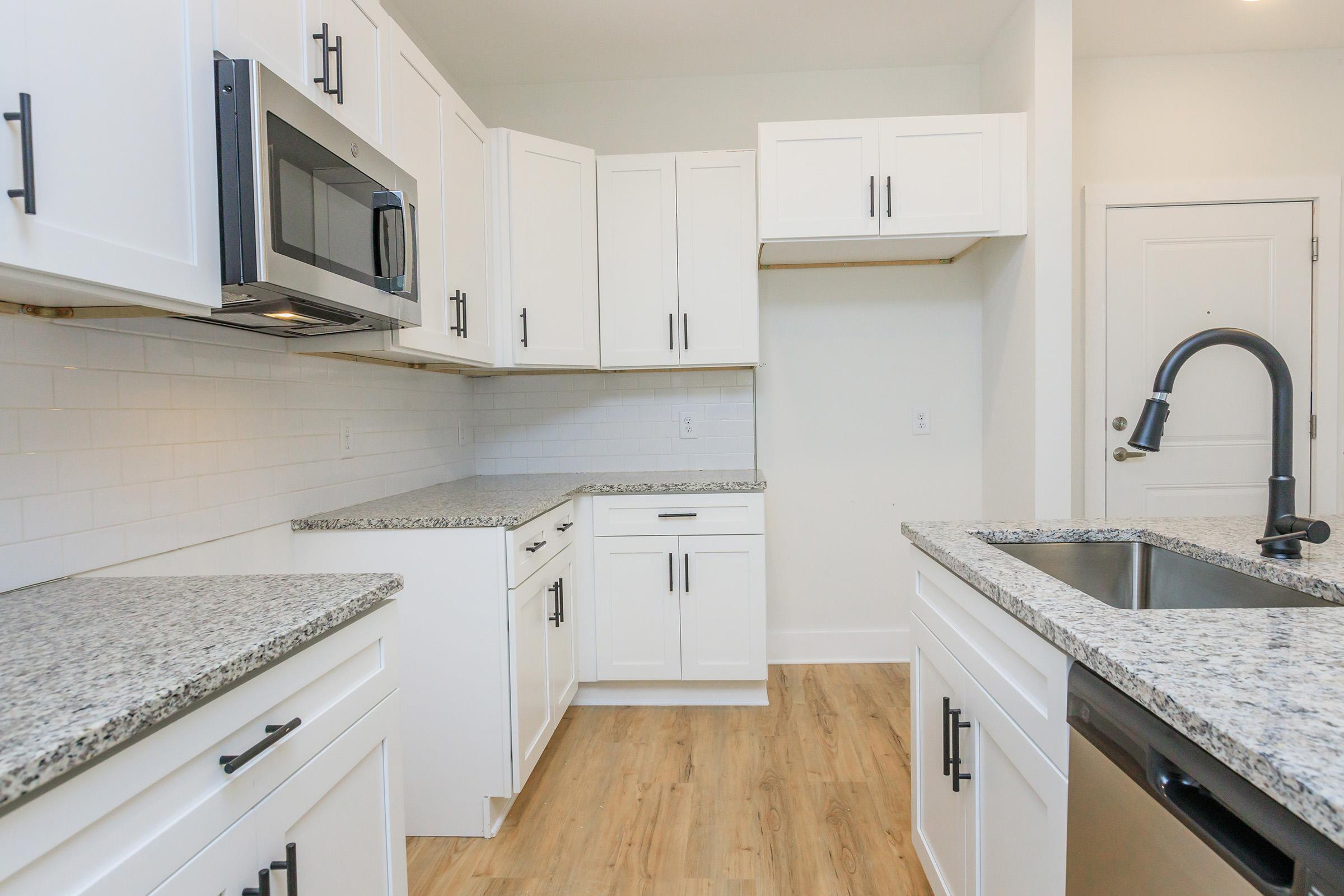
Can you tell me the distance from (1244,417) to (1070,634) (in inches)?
112

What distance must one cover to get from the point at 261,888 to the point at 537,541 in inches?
52.4

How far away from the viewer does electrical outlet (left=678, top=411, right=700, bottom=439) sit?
3211 mm

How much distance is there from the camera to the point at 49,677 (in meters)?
0.75

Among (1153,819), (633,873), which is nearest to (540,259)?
(633,873)

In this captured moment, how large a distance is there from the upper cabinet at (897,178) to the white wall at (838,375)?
0.55 m

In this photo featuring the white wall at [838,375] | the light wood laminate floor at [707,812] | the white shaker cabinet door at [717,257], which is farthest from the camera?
the white wall at [838,375]

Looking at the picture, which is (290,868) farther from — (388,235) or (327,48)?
(327,48)

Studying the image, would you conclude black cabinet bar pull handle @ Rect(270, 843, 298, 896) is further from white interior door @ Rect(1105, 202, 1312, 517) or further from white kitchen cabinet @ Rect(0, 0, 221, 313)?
white interior door @ Rect(1105, 202, 1312, 517)

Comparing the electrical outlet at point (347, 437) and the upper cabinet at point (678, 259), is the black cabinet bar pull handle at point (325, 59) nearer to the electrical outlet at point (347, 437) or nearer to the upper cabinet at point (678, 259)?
the electrical outlet at point (347, 437)

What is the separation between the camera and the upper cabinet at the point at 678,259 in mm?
2848

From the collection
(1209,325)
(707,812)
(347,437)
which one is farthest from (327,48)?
(1209,325)

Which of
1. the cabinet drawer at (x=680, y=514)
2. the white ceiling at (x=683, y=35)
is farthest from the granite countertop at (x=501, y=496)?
the white ceiling at (x=683, y=35)

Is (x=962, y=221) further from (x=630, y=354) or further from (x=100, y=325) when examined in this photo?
(x=100, y=325)

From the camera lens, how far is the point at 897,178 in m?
2.62
